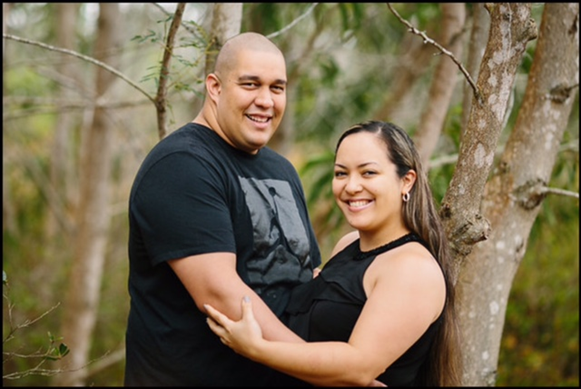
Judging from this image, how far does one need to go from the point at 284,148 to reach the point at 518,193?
153 inches

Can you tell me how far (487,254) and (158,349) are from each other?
159cm

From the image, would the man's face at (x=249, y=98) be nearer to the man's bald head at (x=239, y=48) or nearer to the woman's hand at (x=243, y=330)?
the man's bald head at (x=239, y=48)

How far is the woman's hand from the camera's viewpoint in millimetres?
1938

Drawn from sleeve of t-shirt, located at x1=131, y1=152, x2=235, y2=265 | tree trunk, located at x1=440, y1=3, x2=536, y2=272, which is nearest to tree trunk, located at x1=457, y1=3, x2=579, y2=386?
tree trunk, located at x1=440, y1=3, x2=536, y2=272

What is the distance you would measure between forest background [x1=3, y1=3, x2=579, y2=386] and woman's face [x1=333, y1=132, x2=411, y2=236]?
1.13 m

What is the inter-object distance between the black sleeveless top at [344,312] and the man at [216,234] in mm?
102

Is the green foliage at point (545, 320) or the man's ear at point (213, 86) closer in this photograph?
the man's ear at point (213, 86)

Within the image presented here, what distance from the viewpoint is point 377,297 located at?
1.91 m

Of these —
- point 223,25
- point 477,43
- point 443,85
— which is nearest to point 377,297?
point 223,25

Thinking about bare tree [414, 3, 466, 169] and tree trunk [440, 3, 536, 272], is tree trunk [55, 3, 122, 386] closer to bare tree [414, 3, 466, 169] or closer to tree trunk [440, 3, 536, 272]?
bare tree [414, 3, 466, 169]

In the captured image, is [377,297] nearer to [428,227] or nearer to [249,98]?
[428,227]

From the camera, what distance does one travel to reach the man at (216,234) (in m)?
2.03

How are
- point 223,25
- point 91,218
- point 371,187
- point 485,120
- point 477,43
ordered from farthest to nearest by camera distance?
point 91,218
point 477,43
point 223,25
point 485,120
point 371,187

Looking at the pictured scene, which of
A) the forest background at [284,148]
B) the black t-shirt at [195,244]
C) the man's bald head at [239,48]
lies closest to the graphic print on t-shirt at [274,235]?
the black t-shirt at [195,244]
